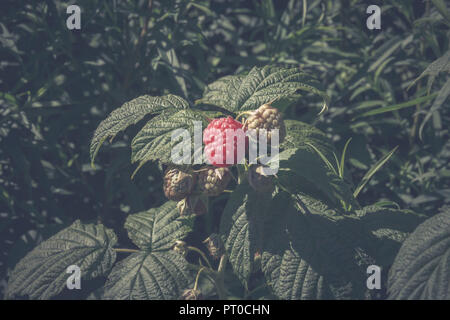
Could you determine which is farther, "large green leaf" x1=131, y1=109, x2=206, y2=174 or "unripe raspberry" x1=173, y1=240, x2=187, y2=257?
"unripe raspberry" x1=173, y1=240, x2=187, y2=257

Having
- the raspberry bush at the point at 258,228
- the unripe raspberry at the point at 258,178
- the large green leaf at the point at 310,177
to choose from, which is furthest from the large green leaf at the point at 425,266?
the unripe raspberry at the point at 258,178

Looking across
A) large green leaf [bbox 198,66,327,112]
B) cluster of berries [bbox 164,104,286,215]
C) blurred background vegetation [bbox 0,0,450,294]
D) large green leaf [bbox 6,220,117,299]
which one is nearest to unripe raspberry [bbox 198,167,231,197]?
cluster of berries [bbox 164,104,286,215]

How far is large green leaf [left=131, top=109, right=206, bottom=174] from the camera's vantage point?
0.63 metres

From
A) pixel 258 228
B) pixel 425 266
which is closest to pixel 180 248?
pixel 258 228

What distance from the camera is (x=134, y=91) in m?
1.08

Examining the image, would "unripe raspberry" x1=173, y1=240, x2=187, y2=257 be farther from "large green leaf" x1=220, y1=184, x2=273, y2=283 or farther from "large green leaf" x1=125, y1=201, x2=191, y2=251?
"large green leaf" x1=220, y1=184, x2=273, y2=283

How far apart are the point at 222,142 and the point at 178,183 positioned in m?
0.14

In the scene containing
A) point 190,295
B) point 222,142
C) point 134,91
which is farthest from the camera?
point 134,91

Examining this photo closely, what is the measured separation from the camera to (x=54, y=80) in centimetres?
102

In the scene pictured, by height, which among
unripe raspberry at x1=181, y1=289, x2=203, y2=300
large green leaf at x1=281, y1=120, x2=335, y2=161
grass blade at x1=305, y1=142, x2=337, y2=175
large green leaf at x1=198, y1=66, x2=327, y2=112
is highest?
large green leaf at x1=198, y1=66, x2=327, y2=112

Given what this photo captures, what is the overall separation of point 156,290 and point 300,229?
0.25 meters

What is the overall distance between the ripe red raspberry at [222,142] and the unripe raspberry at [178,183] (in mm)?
92

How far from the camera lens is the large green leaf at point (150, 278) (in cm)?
68

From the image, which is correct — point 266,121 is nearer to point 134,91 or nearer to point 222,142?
point 222,142
